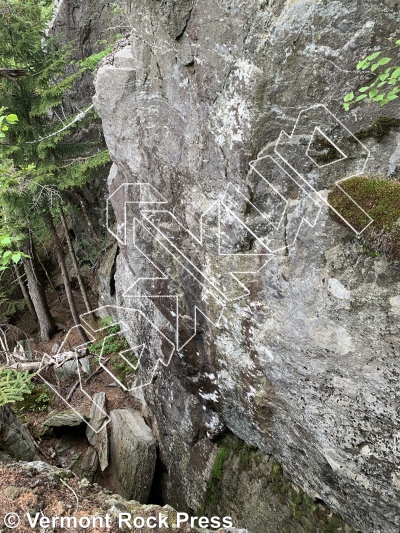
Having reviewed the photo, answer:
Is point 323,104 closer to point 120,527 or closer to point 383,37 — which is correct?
point 383,37

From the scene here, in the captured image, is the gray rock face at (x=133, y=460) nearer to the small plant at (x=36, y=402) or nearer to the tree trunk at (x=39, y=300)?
the small plant at (x=36, y=402)

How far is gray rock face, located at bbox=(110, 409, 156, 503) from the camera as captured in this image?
8.24 metres

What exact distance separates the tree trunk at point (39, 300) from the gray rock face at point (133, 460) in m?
5.57

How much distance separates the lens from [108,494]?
4.45 meters

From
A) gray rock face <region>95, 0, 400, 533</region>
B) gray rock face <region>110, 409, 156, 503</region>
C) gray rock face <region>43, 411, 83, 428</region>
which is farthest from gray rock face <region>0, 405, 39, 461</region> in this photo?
gray rock face <region>95, 0, 400, 533</region>

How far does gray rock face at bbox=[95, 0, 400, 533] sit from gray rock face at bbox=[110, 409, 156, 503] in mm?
2898

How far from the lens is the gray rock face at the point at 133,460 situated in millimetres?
8242

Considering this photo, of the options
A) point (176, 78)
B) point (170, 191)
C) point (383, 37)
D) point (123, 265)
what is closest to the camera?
point (383, 37)

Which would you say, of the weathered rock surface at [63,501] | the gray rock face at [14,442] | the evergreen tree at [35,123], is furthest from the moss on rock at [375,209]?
the evergreen tree at [35,123]

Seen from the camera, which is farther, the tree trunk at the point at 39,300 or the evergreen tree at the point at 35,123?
the tree trunk at the point at 39,300

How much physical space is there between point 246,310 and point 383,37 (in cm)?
328

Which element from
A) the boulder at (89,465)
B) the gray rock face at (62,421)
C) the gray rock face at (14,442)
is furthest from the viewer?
the gray rock face at (62,421)

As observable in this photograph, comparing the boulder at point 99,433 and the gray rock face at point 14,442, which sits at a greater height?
the gray rock face at point 14,442

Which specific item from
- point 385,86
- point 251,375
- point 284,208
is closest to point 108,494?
point 251,375
